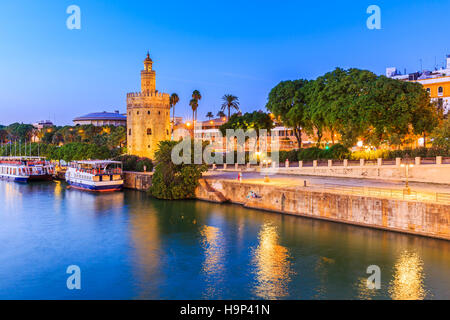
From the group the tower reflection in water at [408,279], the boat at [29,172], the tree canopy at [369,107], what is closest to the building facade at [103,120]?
the boat at [29,172]

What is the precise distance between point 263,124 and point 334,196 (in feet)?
123

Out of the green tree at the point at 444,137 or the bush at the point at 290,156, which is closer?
the green tree at the point at 444,137

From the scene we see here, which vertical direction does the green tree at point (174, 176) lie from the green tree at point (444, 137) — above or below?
below

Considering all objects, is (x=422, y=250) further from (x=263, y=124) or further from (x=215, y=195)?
(x=263, y=124)

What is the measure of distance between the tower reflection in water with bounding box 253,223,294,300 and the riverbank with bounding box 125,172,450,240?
4802mm

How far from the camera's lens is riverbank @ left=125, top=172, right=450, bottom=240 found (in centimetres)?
2212

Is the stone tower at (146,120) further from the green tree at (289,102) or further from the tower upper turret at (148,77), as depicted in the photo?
the green tree at (289,102)

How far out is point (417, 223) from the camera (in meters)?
22.5

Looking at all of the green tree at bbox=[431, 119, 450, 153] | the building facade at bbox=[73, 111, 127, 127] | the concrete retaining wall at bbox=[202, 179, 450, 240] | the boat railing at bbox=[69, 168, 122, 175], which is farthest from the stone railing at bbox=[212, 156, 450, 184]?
the building facade at bbox=[73, 111, 127, 127]

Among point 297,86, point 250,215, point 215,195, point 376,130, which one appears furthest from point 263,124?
point 250,215

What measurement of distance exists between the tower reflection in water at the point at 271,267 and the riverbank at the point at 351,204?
4802 mm

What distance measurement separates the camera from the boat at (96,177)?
46.9 metres

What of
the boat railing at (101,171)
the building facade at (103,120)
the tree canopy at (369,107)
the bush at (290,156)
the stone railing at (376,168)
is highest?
the building facade at (103,120)

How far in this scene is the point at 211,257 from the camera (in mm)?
20781
